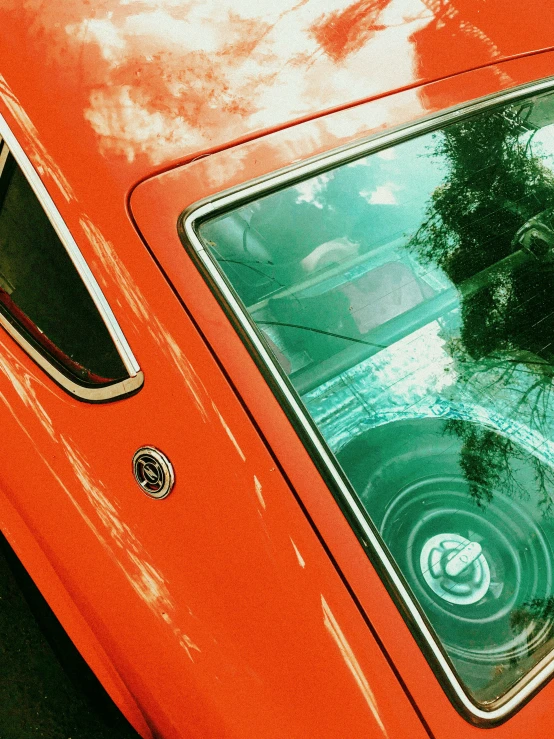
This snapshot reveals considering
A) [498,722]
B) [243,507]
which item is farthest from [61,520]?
[498,722]

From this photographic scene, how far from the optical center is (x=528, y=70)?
64.1 inches

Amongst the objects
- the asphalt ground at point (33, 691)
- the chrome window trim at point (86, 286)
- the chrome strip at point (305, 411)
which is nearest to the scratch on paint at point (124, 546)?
the chrome window trim at point (86, 286)

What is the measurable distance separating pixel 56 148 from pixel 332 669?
1186 millimetres

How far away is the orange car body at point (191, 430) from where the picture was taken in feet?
3.66

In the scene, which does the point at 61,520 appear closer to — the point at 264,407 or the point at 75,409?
the point at 75,409

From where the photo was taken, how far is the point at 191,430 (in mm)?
1179

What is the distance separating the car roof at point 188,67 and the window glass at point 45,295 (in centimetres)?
18

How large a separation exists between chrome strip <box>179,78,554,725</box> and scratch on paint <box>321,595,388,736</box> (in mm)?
135

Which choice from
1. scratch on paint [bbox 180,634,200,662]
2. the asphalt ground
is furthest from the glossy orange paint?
the asphalt ground

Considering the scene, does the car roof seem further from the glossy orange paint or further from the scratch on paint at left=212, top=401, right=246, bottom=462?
the scratch on paint at left=212, top=401, right=246, bottom=462

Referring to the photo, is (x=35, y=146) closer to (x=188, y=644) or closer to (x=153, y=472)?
(x=153, y=472)

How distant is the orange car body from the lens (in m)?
1.12

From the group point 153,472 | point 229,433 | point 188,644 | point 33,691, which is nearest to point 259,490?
point 229,433

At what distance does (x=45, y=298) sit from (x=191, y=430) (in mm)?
519
